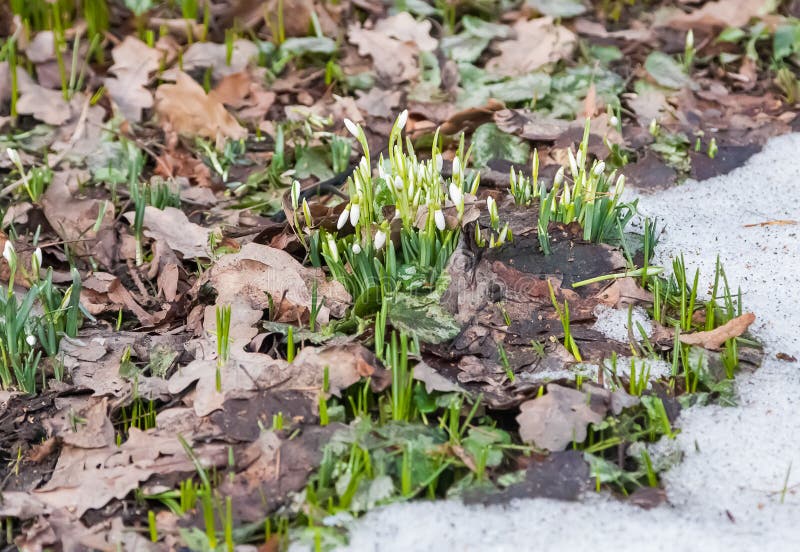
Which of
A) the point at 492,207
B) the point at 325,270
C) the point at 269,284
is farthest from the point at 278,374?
A: the point at 492,207

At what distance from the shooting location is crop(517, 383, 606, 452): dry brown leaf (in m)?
2.06

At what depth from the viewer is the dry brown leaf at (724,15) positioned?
4.10 meters

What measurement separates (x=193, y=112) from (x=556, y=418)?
218 cm

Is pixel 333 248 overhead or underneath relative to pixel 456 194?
underneath

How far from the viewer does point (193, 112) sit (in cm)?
364

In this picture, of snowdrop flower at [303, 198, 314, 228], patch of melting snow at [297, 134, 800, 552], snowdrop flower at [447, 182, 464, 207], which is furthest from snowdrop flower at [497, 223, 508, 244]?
patch of melting snow at [297, 134, 800, 552]

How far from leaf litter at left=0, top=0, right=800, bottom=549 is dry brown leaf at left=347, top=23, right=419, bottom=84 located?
0.01 m

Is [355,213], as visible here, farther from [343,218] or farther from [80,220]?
[80,220]

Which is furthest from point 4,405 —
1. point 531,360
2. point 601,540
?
point 601,540

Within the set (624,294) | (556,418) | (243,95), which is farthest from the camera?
(243,95)

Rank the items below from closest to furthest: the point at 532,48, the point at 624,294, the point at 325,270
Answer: the point at 624,294
the point at 325,270
the point at 532,48

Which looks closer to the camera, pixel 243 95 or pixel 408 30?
pixel 243 95

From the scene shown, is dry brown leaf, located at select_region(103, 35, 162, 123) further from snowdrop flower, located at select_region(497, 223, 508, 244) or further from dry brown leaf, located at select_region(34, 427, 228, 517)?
dry brown leaf, located at select_region(34, 427, 228, 517)

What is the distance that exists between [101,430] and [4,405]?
0.31 meters
